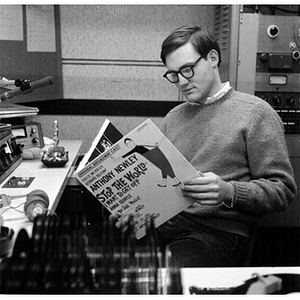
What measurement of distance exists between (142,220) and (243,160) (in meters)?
0.42

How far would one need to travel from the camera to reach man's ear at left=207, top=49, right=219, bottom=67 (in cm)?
145

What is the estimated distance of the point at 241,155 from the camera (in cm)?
141

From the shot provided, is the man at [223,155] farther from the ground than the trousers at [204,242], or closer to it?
farther from the ground

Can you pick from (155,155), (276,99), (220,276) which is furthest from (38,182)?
(276,99)

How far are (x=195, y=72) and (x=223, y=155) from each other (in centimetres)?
29

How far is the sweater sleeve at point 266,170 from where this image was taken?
1312 millimetres

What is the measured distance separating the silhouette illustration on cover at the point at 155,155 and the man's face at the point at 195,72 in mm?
375

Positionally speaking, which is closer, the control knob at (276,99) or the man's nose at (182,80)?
the man's nose at (182,80)

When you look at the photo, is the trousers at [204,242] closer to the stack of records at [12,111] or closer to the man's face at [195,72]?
the man's face at [195,72]

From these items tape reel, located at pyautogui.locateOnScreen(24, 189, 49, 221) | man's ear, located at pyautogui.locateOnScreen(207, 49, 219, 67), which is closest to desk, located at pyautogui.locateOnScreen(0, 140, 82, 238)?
tape reel, located at pyautogui.locateOnScreen(24, 189, 49, 221)

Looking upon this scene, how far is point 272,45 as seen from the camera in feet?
7.52

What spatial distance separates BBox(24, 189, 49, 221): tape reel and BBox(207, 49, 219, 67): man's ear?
2.37 ft

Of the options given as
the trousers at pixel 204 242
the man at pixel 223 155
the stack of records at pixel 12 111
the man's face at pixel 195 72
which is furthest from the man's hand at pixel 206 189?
the stack of records at pixel 12 111

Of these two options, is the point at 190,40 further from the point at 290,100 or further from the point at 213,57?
the point at 290,100
